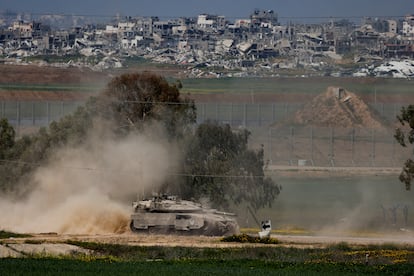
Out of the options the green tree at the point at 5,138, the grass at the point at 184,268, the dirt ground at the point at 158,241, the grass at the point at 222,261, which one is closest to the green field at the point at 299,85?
the green tree at the point at 5,138

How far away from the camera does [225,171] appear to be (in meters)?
49.8

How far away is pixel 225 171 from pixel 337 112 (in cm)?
2643

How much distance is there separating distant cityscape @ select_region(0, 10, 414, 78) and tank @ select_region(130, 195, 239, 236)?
45033mm

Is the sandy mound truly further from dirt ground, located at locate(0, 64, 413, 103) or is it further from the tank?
the tank

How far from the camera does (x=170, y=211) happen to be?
42375 millimetres

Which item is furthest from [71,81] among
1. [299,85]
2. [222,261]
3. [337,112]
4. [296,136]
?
[222,261]

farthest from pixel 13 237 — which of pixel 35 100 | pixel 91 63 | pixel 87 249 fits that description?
pixel 91 63

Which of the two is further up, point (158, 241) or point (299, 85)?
point (299, 85)

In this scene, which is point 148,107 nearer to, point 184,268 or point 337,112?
point 337,112

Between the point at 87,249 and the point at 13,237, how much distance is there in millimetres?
5451

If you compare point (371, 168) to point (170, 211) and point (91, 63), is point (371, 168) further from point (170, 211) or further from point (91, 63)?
point (91, 63)

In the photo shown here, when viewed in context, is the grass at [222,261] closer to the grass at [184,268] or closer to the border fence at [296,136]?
the grass at [184,268]

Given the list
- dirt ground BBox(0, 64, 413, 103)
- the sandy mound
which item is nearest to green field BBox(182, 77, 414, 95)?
dirt ground BBox(0, 64, 413, 103)

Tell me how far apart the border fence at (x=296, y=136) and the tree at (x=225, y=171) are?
9.44 metres
